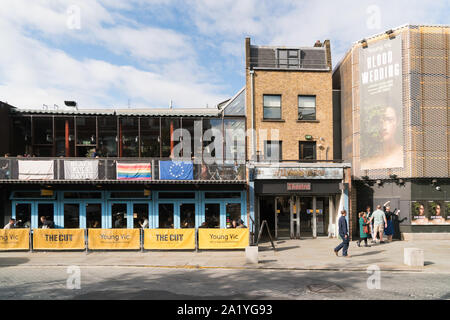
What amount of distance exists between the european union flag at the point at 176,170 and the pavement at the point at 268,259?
401 centimetres

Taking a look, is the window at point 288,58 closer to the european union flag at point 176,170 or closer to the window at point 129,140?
the european union flag at point 176,170

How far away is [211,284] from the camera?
29.8ft

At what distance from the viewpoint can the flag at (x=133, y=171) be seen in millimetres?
16312

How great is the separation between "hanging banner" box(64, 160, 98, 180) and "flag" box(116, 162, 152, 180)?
1279 mm

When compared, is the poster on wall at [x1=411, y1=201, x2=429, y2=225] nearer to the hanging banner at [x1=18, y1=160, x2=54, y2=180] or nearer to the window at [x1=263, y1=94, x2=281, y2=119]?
the window at [x1=263, y1=94, x2=281, y2=119]

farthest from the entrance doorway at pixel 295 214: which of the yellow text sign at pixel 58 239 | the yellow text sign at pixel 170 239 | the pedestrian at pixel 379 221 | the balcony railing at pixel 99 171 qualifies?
the yellow text sign at pixel 58 239

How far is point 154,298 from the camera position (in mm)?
7805

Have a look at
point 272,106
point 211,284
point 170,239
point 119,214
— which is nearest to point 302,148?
point 272,106

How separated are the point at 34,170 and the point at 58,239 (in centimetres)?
435

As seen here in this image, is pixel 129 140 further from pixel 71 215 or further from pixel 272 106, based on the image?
pixel 272 106

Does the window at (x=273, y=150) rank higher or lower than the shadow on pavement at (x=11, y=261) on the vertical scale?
higher

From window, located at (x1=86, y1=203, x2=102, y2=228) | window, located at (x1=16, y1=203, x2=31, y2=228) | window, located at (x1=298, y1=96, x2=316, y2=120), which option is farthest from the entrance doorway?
window, located at (x1=16, y1=203, x2=31, y2=228)

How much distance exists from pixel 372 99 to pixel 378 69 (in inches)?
70.2

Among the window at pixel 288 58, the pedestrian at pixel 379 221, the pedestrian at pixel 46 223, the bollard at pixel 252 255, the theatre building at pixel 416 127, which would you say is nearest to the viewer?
the bollard at pixel 252 255
